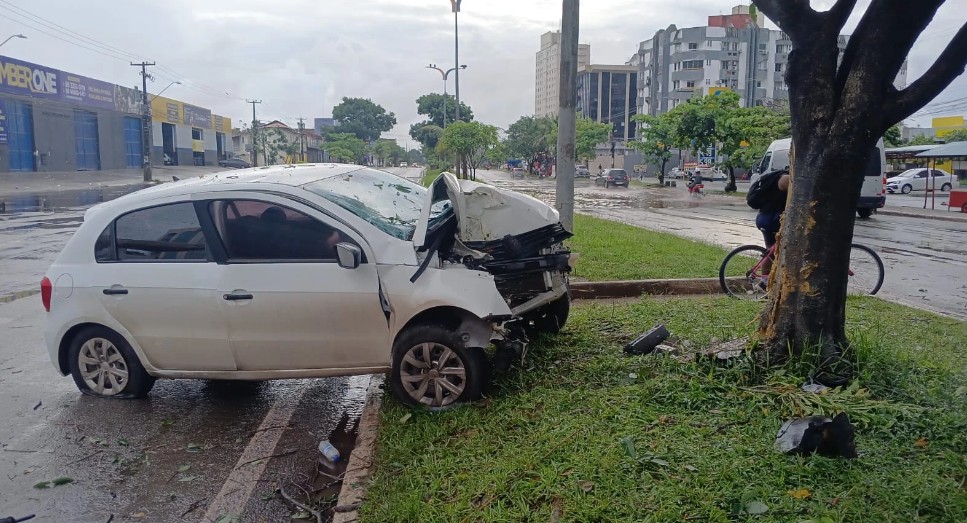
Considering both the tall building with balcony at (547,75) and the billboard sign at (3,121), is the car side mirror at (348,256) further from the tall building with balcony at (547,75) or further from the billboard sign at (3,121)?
the tall building with balcony at (547,75)

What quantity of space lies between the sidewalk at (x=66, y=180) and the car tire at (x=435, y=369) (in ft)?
108

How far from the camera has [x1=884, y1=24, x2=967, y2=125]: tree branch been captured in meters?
4.38

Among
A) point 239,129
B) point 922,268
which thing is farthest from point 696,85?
point 922,268

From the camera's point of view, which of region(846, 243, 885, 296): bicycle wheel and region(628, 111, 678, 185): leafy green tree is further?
region(628, 111, 678, 185): leafy green tree

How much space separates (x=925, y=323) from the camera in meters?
6.83

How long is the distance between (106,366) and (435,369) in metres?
2.69

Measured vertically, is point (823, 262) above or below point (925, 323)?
above

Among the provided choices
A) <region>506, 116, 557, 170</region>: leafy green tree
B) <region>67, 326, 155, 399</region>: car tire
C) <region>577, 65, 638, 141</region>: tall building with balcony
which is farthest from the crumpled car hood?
<region>577, 65, 638, 141</region>: tall building with balcony

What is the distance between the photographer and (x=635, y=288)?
29.5 ft

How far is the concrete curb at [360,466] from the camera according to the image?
3.70m

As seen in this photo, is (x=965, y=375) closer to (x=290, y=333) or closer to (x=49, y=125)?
(x=290, y=333)

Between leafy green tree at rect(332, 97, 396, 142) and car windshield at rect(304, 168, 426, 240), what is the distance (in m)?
114

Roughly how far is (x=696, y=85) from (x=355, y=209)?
99158 millimetres

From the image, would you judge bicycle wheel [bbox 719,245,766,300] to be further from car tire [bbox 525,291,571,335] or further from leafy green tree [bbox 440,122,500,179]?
leafy green tree [bbox 440,122,500,179]
